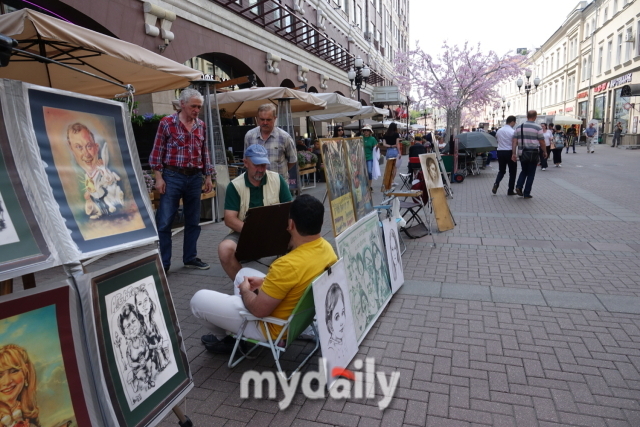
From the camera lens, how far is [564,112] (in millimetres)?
51438

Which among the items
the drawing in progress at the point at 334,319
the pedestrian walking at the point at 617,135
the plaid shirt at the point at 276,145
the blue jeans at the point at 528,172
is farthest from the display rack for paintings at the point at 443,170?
the pedestrian walking at the point at 617,135

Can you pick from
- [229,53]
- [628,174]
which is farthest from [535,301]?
[628,174]

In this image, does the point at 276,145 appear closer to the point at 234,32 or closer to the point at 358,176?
the point at 358,176

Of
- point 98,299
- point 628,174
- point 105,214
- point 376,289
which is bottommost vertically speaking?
point 628,174

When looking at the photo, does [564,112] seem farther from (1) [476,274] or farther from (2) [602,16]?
(1) [476,274]

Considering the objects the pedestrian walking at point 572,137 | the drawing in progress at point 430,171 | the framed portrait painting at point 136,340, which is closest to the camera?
the framed portrait painting at point 136,340

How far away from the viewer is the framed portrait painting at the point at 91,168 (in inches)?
77.7

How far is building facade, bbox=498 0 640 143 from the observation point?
33.2 metres

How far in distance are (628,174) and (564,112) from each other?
42.0m

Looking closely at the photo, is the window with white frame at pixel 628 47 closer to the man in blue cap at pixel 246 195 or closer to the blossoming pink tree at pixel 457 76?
the blossoming pink tree at pixel 457 76

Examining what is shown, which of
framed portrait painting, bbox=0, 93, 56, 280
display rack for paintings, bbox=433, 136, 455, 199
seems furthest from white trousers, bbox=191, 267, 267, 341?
display rack for paintings, bbox=433, 136, 455, 199

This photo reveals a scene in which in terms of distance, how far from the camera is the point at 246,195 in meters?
4.05

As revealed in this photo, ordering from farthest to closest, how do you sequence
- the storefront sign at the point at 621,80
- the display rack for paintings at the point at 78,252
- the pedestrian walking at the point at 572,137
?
the storefront sign at the point at 621,80 → the pedestrian walking at the point at 572,137 → the display rack for paintings at the point at 78,252

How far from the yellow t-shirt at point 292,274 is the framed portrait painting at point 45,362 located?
44.1 inches
